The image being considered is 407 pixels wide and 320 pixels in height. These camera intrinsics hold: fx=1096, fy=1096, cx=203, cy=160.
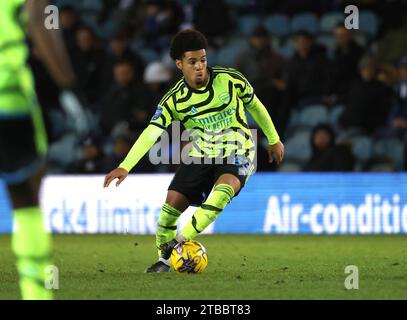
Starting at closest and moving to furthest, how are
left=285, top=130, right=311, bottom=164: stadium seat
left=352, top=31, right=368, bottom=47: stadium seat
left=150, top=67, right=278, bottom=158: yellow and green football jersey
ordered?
left=150, top=67, right=278, bottom=158: yellow and green football jersey
left=285, top=130, right=311, bottom=164: stadium seat
left=352, top=31, right=368, bottom=47: stadium seat

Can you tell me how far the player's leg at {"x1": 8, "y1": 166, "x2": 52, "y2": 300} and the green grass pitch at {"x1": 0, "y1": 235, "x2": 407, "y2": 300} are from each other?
1601 mm

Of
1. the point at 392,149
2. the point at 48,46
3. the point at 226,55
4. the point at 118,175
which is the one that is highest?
the point at 226,55

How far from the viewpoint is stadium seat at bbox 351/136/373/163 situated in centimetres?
1462

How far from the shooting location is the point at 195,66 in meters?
9.00

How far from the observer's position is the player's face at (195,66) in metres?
8.98

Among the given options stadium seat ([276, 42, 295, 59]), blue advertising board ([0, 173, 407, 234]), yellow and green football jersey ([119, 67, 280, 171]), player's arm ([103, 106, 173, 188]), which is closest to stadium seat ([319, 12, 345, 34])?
stadium seat ([276, 42, 295, 59])

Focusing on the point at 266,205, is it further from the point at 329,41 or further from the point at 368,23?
the point at 368,23

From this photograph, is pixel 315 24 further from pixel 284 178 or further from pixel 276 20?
pixel 284 178

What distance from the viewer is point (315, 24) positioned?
16141mm

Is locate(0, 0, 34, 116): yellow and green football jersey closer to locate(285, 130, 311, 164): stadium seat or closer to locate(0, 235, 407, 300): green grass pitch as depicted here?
locate(0, 235, 407, 300): green grass pitch

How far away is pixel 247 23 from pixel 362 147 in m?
3.02

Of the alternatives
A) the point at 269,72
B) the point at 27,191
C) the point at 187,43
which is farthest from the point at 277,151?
the point at 269,72
